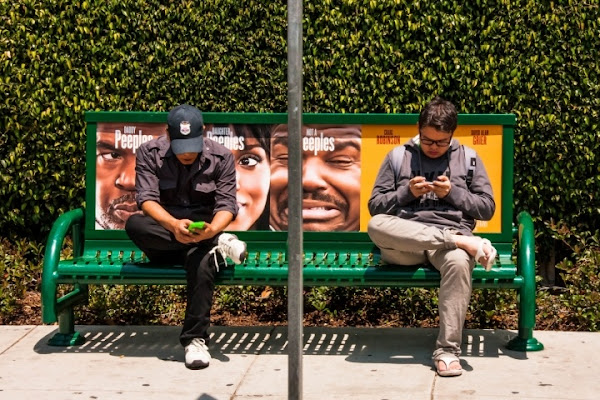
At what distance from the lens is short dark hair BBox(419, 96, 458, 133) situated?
5.68 metres

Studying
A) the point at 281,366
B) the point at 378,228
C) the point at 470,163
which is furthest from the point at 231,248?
the point at 470,163

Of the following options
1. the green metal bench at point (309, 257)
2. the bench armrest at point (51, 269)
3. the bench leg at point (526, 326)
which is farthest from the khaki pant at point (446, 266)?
the bench armrest at point (51, 269)

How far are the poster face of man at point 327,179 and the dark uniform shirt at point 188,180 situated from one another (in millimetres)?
557

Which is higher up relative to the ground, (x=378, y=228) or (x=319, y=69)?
(x=319, y=69)

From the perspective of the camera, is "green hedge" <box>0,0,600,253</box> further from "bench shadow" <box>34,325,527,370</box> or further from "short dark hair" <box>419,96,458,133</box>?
"short dark hair" <box>419,96,458,133</box>

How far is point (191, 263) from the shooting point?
19.0ft

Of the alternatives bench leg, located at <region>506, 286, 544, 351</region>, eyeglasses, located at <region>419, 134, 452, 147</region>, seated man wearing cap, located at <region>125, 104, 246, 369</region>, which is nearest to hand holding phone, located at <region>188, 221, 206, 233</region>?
seated man wearing cap, located at <region>125, 104, 246, 369</region>

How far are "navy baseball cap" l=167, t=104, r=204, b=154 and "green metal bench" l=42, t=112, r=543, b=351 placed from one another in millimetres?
594

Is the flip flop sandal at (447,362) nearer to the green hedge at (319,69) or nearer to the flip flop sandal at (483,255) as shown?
the flip flop sandal at (483,255)

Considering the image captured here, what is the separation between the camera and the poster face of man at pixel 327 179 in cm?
644

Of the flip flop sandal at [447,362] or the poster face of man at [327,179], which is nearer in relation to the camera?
the flip flop sandal at [447,362]

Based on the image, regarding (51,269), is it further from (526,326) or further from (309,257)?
(526,326)

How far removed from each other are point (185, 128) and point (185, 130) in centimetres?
1

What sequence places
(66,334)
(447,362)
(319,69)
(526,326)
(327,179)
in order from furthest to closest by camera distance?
(319,69), (327,179), (66,334), (526,326), (447,362)
